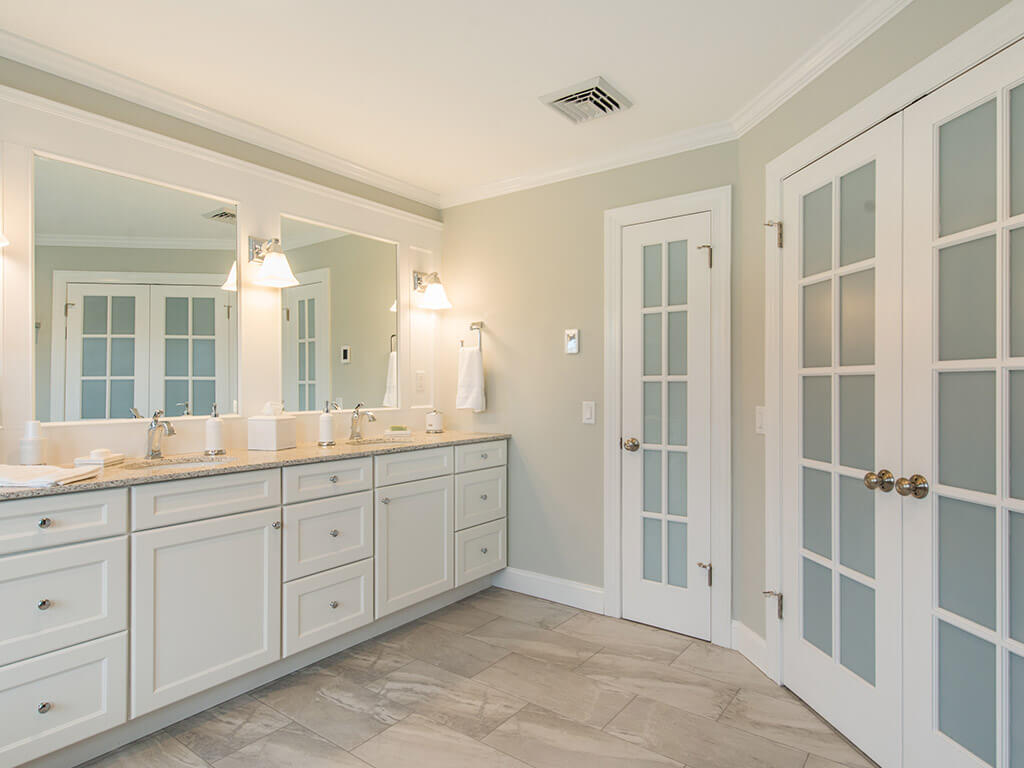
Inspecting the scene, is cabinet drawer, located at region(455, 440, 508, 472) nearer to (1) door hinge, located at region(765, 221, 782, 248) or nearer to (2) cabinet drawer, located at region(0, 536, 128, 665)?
(2) cabinet drawer, located at region(0, 536, 128, 665)

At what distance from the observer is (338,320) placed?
3.26m

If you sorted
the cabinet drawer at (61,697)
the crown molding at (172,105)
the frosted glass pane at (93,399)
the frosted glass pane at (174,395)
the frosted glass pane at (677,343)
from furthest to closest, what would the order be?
the frosted glass pane at (677,343), the frosted glass pane at (174,395), the frosted glass pane at (93,399), the crown molding at (172,105), the cabinet drawer at (61,697)

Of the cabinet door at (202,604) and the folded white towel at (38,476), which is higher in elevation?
the folded white towel at (38,476)

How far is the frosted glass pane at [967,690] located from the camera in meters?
1.52

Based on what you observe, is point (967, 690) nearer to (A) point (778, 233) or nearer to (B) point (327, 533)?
(A) point (778, 233)

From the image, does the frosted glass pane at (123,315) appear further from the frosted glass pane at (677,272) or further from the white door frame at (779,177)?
the white door frame at (779,177)

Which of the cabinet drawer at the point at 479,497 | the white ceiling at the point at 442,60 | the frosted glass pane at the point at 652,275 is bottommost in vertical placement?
the cabinet drawer at the point at 479,497

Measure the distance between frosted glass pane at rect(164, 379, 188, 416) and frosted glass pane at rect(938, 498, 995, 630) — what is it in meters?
2.87

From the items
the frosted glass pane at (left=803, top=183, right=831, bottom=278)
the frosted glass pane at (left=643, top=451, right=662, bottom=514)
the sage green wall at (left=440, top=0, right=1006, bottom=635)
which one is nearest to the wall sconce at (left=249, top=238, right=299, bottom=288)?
the sage green wall at (left=440, top=0, right=1006, bottom=635)

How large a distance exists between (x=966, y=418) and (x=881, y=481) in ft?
1.10

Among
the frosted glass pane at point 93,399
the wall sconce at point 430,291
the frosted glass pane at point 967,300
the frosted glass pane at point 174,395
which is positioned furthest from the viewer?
the wall sconce at point 430,291

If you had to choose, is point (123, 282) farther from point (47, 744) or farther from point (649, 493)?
point (649, 493)

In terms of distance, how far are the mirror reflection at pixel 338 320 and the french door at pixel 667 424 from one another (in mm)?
1447

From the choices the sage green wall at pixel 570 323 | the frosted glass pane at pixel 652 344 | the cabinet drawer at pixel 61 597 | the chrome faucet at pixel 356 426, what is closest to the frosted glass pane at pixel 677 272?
the frosted glass pane at pixel 652 344
